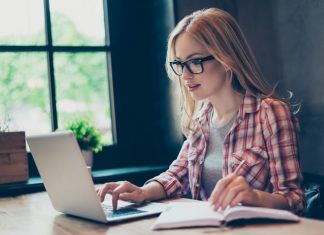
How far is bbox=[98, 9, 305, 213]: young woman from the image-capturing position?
5.31ft

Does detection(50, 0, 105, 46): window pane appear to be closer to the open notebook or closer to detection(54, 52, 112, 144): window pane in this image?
detection(54, 52, 112, 144): window pane

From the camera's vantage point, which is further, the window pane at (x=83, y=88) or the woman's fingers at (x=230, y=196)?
the window pane at (x=83, y=88)

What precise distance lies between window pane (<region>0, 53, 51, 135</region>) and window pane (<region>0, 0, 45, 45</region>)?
0.28 feet

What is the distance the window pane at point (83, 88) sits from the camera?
9.60 feet

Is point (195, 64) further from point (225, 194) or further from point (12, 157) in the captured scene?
point (12, 157)

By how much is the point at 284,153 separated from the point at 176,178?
47 cm

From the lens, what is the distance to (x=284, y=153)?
5.31 feet

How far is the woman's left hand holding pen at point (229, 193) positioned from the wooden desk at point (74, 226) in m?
0.08

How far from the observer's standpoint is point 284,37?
8.98ft

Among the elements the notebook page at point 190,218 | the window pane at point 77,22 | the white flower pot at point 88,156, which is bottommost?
the white flower pot at point 88,156

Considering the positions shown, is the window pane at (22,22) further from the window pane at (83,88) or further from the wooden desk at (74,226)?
the wooden desk at (74,226)

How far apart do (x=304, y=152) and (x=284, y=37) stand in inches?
24.9

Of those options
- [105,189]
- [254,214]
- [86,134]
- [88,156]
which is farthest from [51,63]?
[254,214]

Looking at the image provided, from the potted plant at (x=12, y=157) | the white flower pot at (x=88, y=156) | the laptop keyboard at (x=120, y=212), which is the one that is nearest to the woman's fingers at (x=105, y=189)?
the laptop keyboard at (x=120, y=212)
